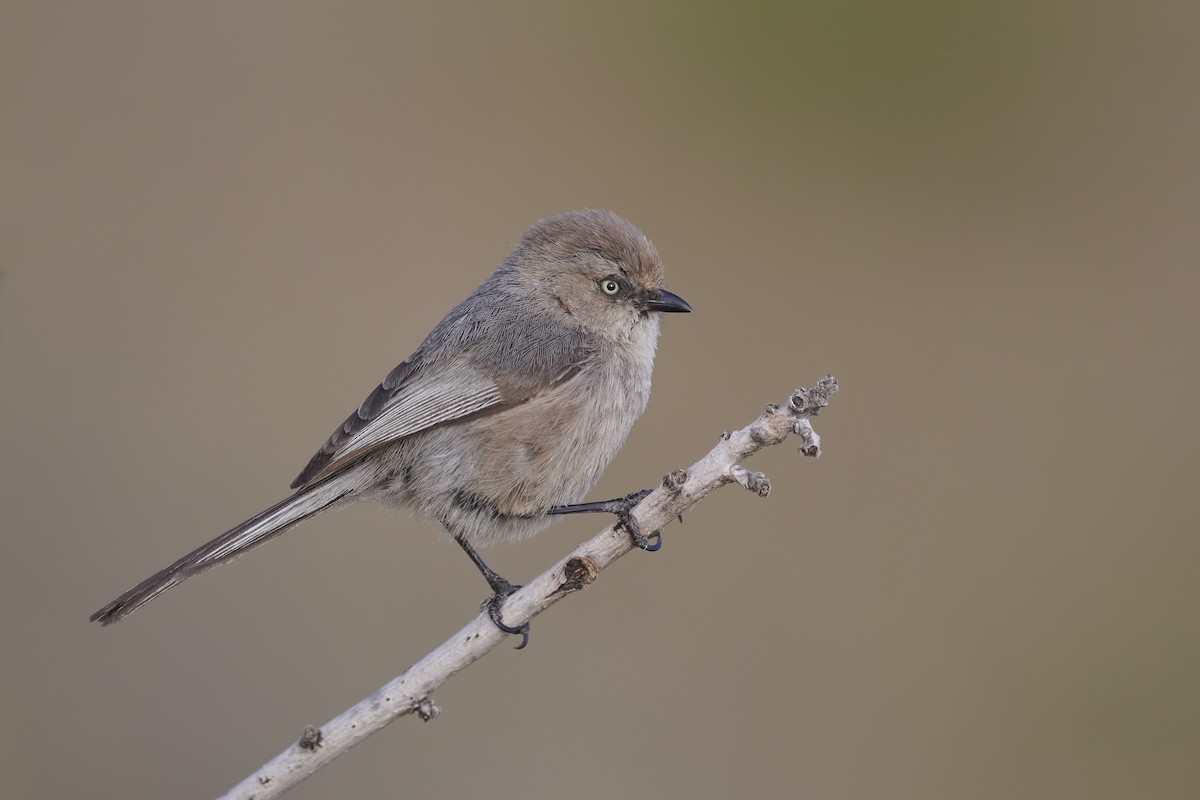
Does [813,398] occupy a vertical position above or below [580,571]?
below

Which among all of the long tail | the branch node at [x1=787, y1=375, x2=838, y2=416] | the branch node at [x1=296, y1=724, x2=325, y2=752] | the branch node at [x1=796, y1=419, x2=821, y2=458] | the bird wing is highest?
the bird wing

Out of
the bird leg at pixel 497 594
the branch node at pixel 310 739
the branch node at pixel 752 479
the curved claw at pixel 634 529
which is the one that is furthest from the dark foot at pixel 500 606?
the branch node at pixel 752 479

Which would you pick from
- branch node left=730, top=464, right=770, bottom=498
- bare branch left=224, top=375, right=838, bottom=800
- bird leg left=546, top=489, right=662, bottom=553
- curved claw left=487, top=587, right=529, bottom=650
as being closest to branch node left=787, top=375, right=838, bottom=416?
bare branch left=224, top=375, right=838, bottom=800

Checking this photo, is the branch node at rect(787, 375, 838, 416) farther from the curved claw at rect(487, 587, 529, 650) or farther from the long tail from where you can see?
the long tail

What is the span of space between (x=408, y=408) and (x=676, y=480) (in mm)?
1305

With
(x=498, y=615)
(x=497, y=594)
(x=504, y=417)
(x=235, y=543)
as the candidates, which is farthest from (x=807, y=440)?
(x=235, y=543)

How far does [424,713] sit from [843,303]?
14.8 feet

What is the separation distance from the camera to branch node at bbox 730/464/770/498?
8.30 feet

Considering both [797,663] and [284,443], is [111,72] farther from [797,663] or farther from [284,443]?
[797,663]

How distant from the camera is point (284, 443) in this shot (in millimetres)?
6297

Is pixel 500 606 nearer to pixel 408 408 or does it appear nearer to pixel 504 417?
pixel 504 417

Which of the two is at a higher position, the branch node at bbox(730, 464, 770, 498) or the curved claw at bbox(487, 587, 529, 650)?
the curved claw at bbox(487, 587, 529, 650)

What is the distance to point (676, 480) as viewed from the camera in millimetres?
2736

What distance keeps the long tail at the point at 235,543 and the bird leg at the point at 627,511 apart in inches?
29.9
